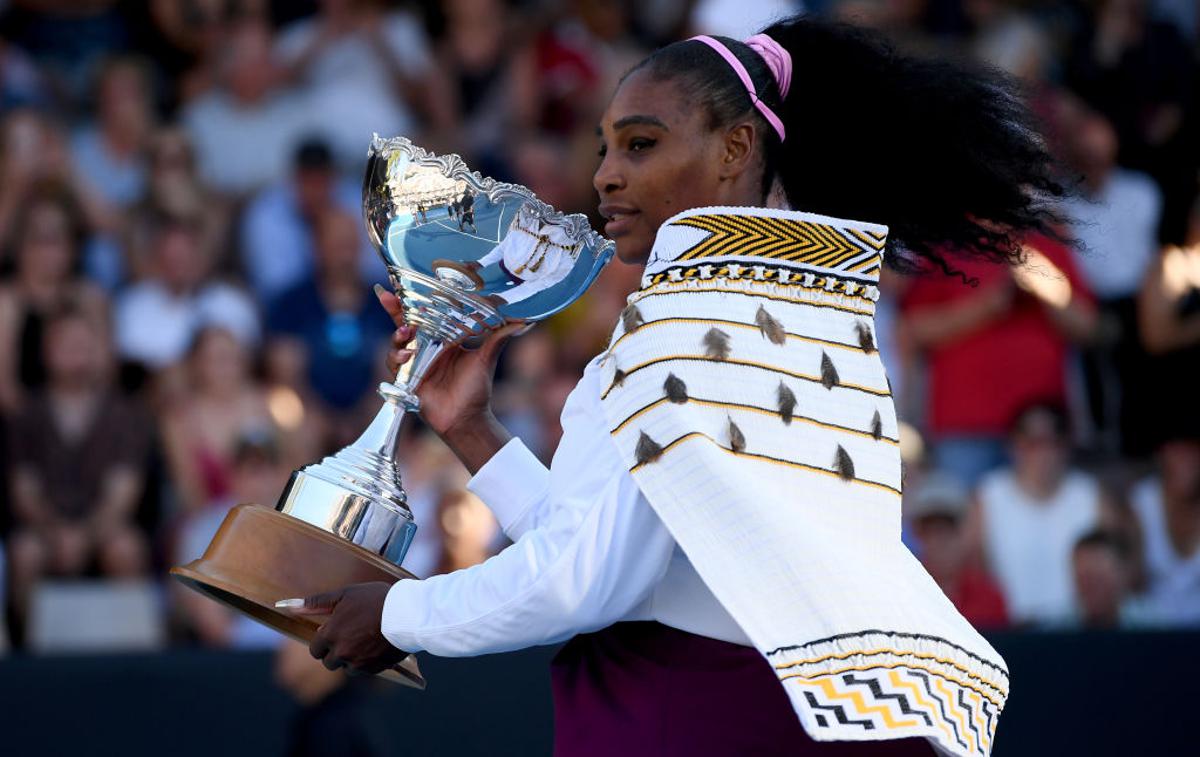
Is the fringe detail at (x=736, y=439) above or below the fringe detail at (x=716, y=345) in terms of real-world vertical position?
below

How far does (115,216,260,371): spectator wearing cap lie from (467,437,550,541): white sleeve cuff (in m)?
4.11

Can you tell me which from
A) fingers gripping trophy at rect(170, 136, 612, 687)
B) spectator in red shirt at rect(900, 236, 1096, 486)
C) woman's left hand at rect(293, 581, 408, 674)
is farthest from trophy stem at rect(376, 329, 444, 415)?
spectator in red shirt at rect(900, 236, 1096, 486)

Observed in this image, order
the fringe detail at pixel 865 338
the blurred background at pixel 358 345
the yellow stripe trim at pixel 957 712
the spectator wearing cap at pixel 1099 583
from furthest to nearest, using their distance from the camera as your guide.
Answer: the spectator wearing cap at pixel 1099 583, the blurred background at pixel 358 345, the fringe detail at pixel 865 338, the yellow stripe trim at pixel 957 712

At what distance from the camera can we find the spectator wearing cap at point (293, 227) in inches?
308

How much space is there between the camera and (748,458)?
268 cm

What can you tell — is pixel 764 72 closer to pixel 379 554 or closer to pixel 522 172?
pixel 379 554

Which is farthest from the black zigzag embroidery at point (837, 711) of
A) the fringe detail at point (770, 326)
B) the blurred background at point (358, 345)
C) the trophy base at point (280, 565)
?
the blurred background at point (358, 345)

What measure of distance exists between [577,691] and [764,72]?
3.17 feet

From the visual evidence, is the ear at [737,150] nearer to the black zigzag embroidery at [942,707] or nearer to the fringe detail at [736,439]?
the fringe detail at [736,439]

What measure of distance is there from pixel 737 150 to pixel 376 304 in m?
4.94

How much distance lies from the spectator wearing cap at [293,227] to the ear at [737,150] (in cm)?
499

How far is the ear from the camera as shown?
2.91 metres

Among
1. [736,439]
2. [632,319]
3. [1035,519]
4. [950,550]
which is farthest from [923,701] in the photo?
[1035,519]

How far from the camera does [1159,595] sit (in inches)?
271
